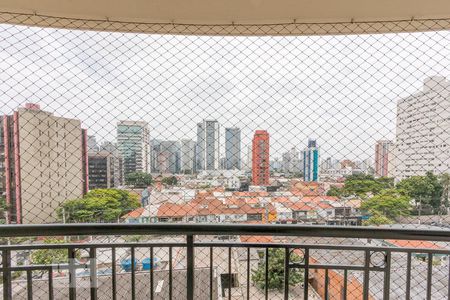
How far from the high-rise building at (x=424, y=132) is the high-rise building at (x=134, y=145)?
2.09 m

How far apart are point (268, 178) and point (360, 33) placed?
1.38 meters

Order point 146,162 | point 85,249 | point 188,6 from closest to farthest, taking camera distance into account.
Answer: point 85,249, point 188,6, point 146,162

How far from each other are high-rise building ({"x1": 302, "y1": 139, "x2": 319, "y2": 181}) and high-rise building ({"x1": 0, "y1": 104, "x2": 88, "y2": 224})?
6.07 feet

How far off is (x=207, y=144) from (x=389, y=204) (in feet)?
5.15

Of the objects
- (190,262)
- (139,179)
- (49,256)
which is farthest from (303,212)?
(49,256)

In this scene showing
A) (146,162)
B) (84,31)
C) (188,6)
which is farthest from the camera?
(146,162)

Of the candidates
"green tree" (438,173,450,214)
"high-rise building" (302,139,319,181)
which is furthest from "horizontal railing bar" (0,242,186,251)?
"green tree" (438,173,450,214)

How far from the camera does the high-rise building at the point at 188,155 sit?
202cm

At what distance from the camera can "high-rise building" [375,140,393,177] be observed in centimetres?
198

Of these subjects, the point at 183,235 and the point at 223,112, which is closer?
the point at 183,235

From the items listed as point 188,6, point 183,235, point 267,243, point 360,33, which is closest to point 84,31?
point 188,6

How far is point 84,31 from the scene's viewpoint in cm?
193

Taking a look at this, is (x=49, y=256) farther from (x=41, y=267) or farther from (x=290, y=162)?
(x=290, y=162)

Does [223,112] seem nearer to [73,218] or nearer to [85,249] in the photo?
[85,249]
